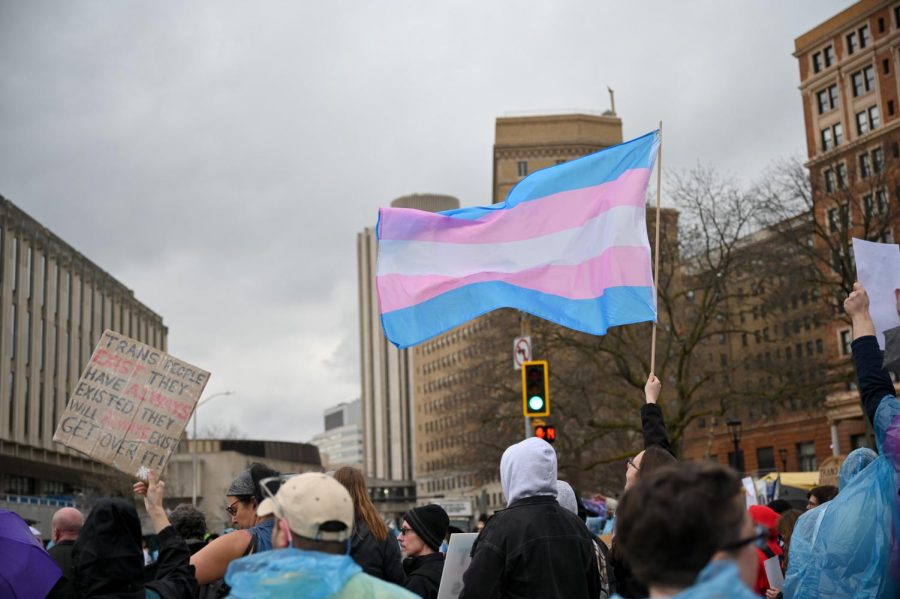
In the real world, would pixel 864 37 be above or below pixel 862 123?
above

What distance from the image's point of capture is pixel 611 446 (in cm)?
4950

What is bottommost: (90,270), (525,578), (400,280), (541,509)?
(525,578)

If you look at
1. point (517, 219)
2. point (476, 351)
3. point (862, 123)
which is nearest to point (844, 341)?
point (862, 123)

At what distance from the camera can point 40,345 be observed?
62094 mm

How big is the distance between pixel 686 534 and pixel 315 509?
55.1 inches

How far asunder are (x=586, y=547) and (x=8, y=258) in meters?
57.1

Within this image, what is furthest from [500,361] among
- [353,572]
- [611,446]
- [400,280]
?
[353,572]

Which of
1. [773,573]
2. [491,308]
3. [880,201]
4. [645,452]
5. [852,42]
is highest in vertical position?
[852,42]

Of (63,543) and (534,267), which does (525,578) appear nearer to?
(63,543)

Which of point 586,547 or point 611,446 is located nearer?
point 586,547

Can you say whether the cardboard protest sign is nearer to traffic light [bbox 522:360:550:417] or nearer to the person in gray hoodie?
the person in gray hoodie

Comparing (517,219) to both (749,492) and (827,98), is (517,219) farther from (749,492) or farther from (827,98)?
(827,98)

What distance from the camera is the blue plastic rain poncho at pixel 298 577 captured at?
3506 millimetres

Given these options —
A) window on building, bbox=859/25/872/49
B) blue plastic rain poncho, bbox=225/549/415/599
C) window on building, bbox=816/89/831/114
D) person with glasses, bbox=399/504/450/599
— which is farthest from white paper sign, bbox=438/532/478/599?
window on building, bbox=816/89/831/114
